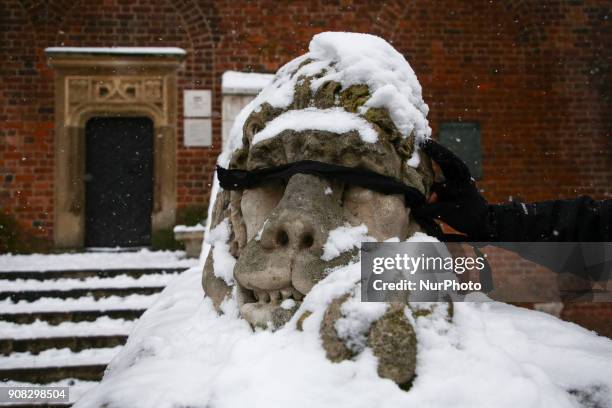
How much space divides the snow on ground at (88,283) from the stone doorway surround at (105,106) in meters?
1.77

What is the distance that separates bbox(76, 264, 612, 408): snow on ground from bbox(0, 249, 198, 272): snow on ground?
14.4 feet

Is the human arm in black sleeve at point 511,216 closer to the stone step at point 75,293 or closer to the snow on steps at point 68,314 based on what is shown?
the snow on steps at point 68,314

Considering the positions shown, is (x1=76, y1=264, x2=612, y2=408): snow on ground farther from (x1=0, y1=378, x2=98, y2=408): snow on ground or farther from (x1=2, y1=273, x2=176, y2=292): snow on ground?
(x1=2, y1=273, x2=176, y2=292): snow on ground

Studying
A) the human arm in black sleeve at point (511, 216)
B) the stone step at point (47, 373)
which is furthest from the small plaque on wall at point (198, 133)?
the human arm in black sleeve at point (511, 216)

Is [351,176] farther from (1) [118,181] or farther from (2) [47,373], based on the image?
(1) [118,181]

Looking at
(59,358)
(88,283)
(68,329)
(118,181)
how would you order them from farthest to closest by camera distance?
(118,181)
(88,283)
(68,329)
(59,358)

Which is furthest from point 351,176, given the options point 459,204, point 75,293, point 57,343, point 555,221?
point 75,293

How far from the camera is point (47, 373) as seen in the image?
3932 mm

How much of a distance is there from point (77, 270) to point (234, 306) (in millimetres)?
4404

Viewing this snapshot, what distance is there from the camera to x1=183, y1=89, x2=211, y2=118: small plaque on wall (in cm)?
722

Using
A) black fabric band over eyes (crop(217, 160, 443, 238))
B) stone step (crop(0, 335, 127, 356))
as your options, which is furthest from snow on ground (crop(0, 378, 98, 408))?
black fabric band over eyes (crop(217, 160, 443, 238))

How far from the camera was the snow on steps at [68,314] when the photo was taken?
397cm

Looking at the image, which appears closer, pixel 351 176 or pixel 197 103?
pixel 351 176

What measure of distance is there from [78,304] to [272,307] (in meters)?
3.89
